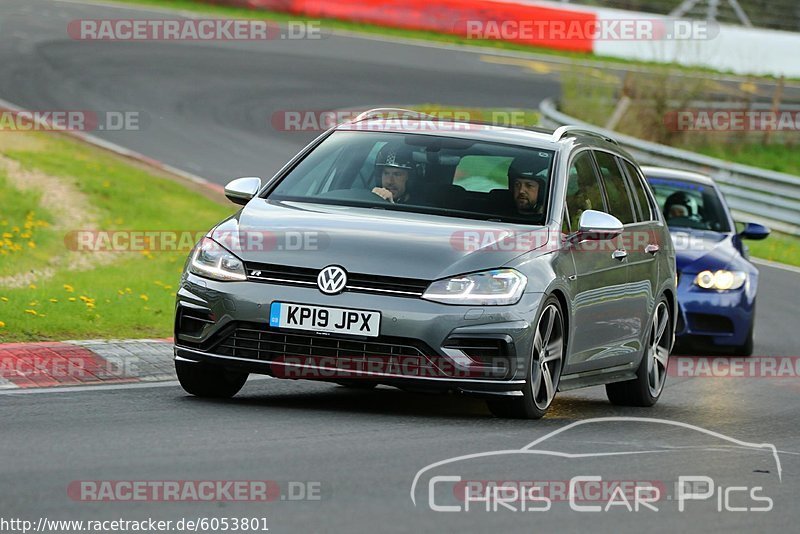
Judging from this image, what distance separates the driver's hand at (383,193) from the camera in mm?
9625

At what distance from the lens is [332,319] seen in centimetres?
850

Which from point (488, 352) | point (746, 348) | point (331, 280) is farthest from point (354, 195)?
point (746, 348)

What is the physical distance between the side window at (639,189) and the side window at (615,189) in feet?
0.75

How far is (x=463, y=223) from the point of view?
917 cm

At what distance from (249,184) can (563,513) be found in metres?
3.88

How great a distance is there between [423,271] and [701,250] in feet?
22.3

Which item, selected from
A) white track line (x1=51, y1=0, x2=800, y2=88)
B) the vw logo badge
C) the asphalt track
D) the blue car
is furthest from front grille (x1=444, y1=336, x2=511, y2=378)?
white track line (x1=51, y1=0, x2=800, y2=88)

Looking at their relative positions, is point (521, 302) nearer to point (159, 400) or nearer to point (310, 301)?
point (310, 301)

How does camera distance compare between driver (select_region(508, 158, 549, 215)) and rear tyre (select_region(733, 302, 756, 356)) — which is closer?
driver (select_region(508, 158, 549, 215))

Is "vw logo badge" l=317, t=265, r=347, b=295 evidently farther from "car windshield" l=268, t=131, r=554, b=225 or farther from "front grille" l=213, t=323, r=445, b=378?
Result: "car windshield" l=268, t=131, r=554, b=225

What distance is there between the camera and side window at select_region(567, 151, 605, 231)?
983 centimetres

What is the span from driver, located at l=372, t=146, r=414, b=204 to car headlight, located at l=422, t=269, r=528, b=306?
1.10m

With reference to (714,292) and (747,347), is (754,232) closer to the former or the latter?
(714,292)

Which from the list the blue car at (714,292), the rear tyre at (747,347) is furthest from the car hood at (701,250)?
the rear tyre at (747,347)
